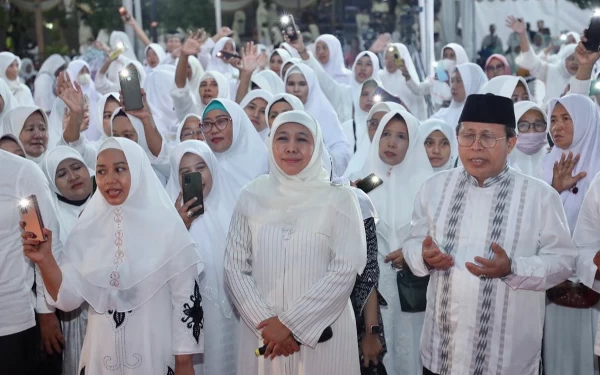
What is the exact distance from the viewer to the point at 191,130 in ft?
14.9

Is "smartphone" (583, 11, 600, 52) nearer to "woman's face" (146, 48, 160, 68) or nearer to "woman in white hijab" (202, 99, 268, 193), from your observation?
"woman in white hijab" (202, 99, 268, 193)

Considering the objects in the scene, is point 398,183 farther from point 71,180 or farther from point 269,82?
point 269,82

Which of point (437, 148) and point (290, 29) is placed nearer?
point (437, 148)

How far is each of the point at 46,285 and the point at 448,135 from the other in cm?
225

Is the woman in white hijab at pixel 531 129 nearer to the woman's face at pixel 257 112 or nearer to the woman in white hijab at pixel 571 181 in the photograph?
the woman in white hijab at pixel 571 181

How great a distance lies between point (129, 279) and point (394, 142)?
164cm

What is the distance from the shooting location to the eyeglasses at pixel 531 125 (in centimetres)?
430

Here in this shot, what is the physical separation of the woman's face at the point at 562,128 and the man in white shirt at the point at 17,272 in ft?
7.90

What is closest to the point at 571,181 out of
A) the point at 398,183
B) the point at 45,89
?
the point at 398,183

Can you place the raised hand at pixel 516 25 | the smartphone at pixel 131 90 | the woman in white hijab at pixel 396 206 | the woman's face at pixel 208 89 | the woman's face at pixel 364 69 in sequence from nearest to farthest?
the woman in white hijab at pixel 396 206, the smartphone at pixel 131 90, the woman's face at pixel 208 89, the raised hand at pixel 516 25, the woman's face at pixel 364 69

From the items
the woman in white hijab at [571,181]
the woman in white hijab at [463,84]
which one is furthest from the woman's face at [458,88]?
the woman in white hijab at [571,181]

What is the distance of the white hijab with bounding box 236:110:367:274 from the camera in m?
2.88

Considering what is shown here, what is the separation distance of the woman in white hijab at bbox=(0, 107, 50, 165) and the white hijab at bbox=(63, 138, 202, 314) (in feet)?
4.70

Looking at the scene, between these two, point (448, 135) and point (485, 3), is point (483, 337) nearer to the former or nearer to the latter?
point (448, 135)
